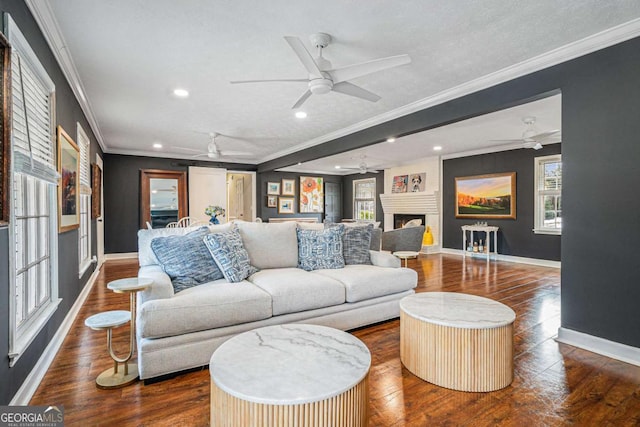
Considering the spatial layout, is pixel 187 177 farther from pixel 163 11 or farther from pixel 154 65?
pixel 163 11

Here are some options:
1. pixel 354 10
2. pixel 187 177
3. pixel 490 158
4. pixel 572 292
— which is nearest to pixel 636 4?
pixel 354 10

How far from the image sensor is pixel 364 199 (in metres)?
10.9

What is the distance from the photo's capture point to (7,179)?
151 cm

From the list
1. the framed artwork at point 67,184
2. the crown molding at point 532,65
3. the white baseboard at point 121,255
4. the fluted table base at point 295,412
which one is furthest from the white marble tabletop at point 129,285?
the white baseboard at point 121,255

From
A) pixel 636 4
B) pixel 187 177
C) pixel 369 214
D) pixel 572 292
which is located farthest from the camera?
pixel 369 214

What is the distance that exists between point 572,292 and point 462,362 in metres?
1.48

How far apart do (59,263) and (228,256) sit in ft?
4.71

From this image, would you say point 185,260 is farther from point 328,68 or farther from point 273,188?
point 273,188

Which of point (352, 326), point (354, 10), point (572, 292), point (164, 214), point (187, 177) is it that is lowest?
point (352, 326)

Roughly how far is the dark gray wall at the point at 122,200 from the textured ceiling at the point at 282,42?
3372 mm

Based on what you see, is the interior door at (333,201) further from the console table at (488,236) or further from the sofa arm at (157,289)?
the sofa arm at (157,289)

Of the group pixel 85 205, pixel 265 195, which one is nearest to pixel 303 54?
pixel 85 205

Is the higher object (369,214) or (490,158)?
(490,158)

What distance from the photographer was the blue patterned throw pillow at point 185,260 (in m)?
2.56
